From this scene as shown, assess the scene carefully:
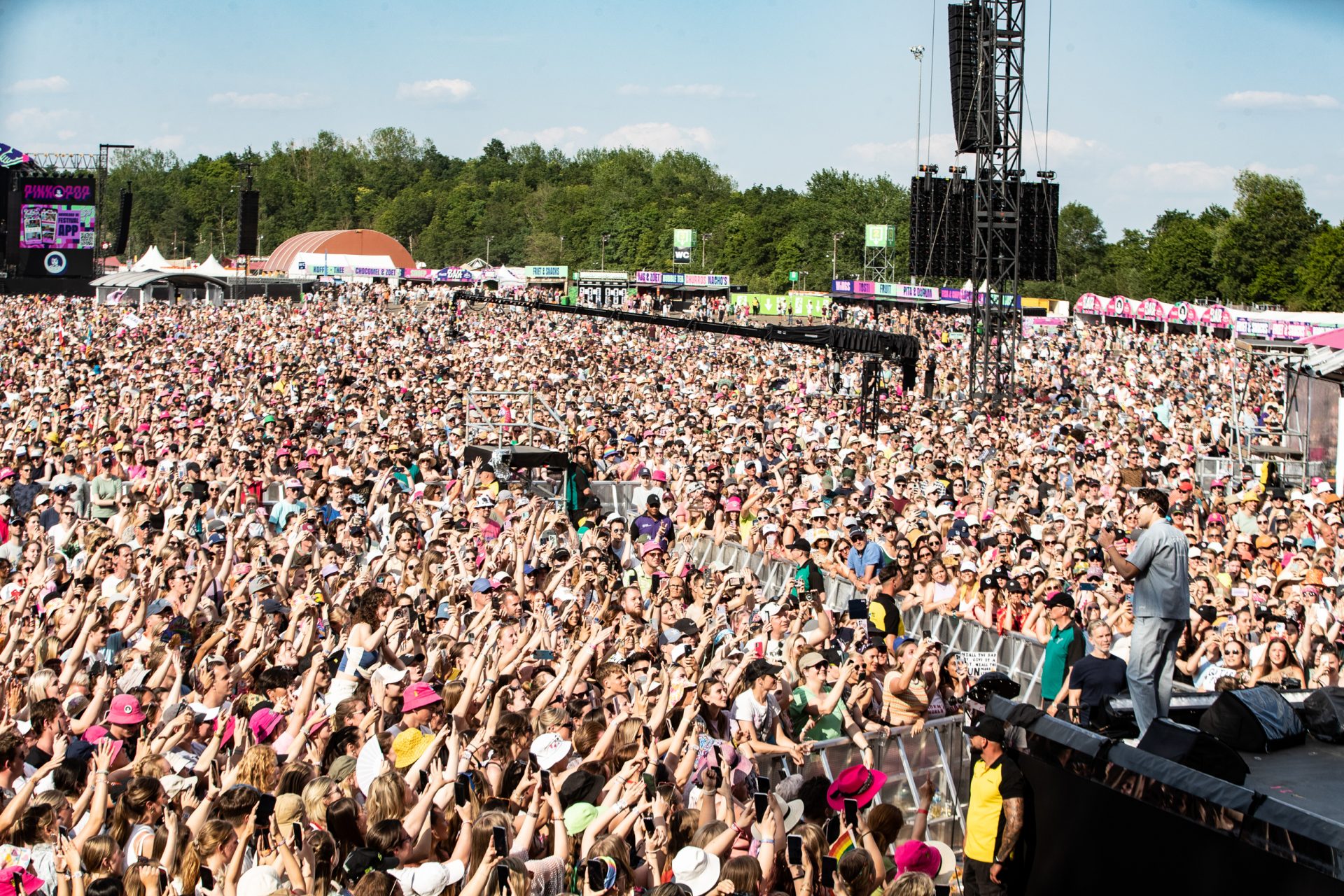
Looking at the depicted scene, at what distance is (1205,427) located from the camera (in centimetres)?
2355

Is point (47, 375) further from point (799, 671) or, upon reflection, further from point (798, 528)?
point (799, 671)

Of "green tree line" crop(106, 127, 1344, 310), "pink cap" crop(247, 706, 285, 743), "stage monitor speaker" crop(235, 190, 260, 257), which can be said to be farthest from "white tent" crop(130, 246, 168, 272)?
"pink cap" crop(247, 706, 285, 743)

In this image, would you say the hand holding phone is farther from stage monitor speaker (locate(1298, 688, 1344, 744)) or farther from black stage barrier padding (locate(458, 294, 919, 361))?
black stage barrier padding (locate(458, 294, 919, 361))

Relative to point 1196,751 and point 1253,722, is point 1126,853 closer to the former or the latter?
point 1196,751

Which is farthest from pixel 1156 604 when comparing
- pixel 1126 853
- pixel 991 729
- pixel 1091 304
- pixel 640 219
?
pixel 640 219

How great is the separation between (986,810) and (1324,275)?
78844 mm

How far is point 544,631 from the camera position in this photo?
835 cm

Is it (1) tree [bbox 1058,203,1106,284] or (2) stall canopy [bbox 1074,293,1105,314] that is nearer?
(2) stall canopy [bbox 1074,293,1105,314]

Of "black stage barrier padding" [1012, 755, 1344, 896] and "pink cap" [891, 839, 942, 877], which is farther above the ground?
"black stage barrier padding" [1012, 755, 1344, 896]

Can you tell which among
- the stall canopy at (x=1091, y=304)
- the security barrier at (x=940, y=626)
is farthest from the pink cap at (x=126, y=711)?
the stall canopy at (x=1091, y=304)

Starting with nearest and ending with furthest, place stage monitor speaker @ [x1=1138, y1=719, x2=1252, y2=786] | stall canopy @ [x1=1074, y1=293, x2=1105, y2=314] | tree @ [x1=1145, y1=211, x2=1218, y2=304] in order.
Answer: stage monitor speaker @ [x1=1138, y1=719, x2=1252, y2=786] < stall canopy @ [x1=1074, y1=293, x2=1105, y2=314] < tree @ [x1=1145, y1=211, x2=1218, y2=304]

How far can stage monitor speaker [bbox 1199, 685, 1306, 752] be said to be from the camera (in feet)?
19.8

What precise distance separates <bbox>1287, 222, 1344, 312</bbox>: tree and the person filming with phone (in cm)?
7584

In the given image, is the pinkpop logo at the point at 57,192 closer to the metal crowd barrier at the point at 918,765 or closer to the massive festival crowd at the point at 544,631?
the massive festival crowd at the point at 544,631
